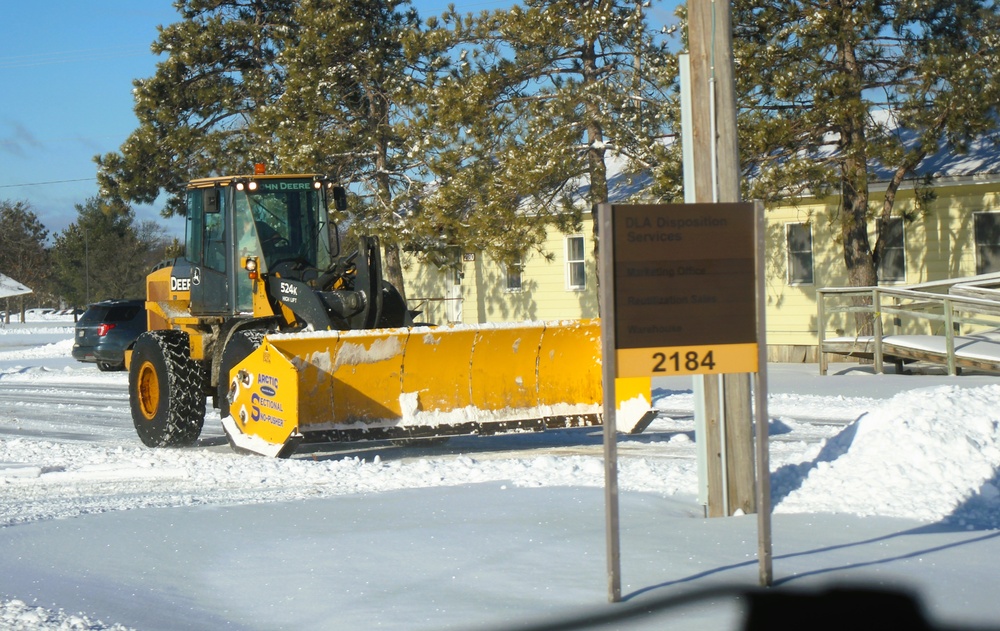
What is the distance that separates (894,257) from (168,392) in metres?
16.5

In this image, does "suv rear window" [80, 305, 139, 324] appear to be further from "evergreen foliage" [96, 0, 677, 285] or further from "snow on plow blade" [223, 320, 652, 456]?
"snow on plow blade" [223, 320, 652, 456]

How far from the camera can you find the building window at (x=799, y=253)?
24.7 metres

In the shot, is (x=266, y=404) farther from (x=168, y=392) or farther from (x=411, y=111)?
(x=411, y=111)

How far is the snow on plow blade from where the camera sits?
34.7 feet

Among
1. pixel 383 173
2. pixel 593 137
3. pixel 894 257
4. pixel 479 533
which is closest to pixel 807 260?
pixel 894 257

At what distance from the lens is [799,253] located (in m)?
24.9

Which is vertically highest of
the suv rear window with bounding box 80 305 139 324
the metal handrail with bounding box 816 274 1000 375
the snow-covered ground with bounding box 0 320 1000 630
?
the suv rear window with bounding box 80 305 139 324

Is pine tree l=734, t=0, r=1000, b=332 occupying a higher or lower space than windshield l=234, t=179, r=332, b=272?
higher

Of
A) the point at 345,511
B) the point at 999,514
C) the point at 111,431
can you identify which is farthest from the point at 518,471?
the point at 111,431

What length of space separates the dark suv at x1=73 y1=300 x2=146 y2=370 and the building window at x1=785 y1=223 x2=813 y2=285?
47.4 ft

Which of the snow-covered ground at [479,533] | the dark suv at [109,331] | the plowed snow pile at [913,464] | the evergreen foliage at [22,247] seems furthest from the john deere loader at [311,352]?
the evergreen foliage at [22,247]

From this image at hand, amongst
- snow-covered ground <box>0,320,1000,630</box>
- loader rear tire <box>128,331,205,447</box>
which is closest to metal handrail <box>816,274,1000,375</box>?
snow-covered ground <box>0,320,1000,630</box>

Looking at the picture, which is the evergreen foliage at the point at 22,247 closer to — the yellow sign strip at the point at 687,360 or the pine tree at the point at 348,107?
the pine tree at the point at 348,107

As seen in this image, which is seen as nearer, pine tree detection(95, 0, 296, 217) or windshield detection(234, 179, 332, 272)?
windshield detection(234, 179, 332, 272)
